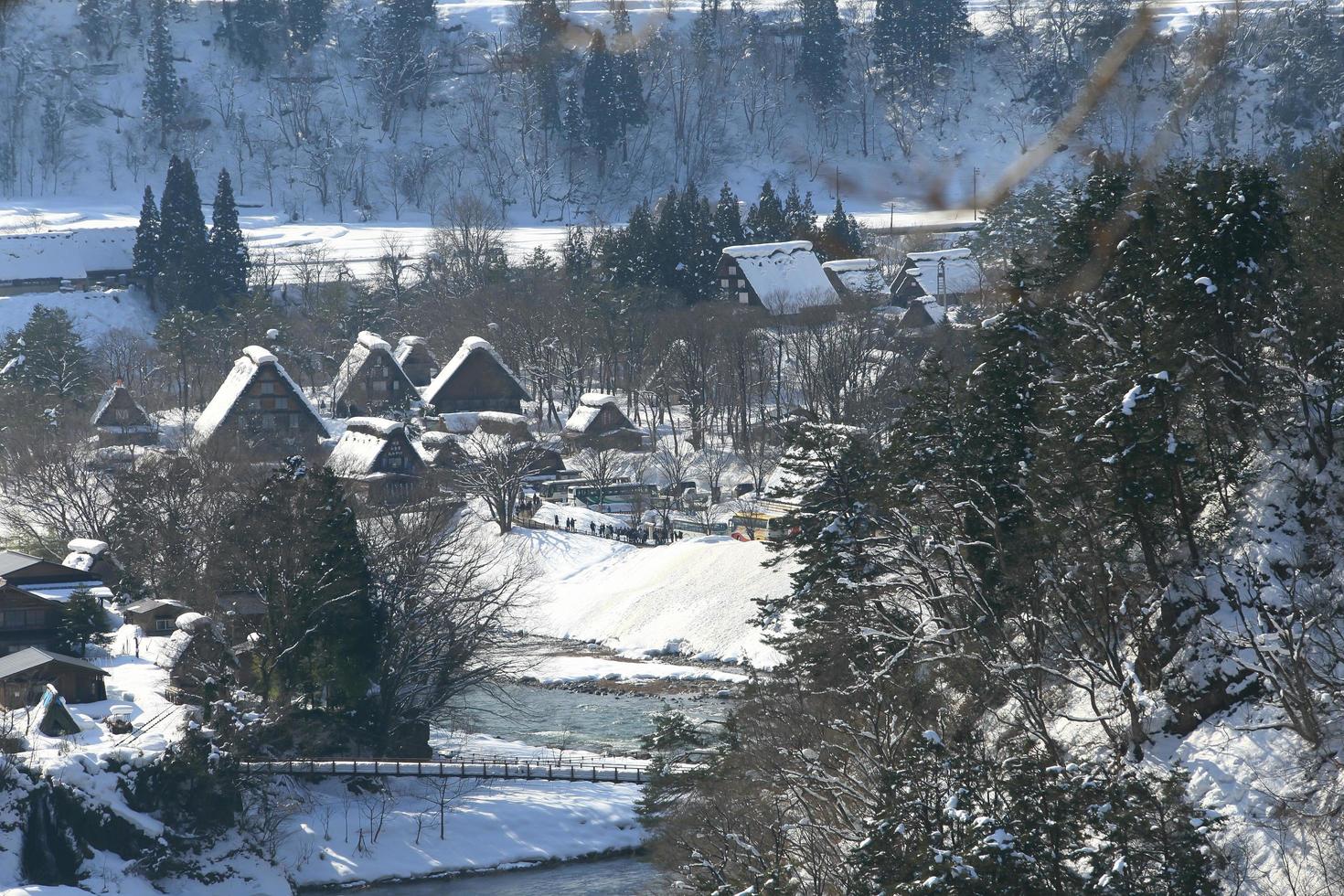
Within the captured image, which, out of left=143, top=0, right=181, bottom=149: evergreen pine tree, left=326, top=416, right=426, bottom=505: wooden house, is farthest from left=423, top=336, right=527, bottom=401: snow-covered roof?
left=143, top=0, right=181, bottom=149: evergreen pine tree

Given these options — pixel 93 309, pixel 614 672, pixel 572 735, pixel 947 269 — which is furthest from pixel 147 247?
pixel 572 735

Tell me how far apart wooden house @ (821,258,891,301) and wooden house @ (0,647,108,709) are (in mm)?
40766

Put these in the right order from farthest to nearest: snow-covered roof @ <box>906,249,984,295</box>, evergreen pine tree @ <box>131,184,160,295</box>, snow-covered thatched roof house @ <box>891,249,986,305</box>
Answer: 1. evergreen pine tree @ <box>131,184,160,295</box>
2. snow-covered roof @ <box>906,249,984,295</box>
3. snow-covered thatched roof house @ <box>891,249,986,305</box>

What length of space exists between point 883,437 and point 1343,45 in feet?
136

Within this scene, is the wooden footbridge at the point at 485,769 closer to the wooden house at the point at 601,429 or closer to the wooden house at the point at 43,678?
the wooden house at the point at 43,678

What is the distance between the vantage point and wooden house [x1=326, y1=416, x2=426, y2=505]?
48312 millimetres

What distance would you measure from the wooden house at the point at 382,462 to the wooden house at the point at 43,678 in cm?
1941

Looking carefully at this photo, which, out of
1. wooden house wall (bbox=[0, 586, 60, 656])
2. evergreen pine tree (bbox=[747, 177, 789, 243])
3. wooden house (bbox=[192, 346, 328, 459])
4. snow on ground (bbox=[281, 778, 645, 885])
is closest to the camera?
snow on ground (bbox=[281, 778, 645, 885])

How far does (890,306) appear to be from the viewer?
66.7 meters

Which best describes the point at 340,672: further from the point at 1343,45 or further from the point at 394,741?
the point at 1343,45

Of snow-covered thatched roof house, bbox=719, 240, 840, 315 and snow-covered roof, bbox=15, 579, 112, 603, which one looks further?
snow-covered thatched roof house, bbox=719, 240, 840, 315

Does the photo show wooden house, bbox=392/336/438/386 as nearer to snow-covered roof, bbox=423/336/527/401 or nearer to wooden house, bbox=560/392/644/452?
snow-covered roof, bbox=423/336/527/401

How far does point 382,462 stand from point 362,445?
1170 mm

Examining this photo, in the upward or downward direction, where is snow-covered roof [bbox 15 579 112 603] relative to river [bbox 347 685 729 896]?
upward
